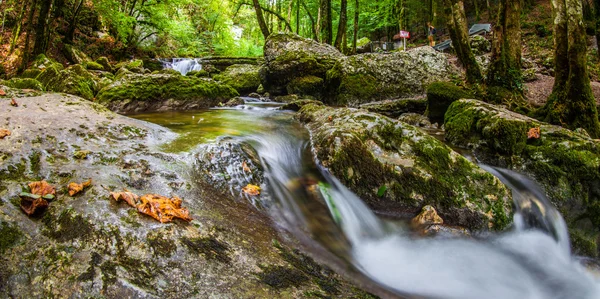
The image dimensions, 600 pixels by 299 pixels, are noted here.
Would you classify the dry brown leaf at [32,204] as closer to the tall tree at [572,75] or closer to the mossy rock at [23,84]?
the mossy rock at [23,84]

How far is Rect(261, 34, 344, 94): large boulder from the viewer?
1230cm

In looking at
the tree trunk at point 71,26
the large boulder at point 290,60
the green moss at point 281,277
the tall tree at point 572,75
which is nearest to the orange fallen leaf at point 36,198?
the green moss at point 281,277

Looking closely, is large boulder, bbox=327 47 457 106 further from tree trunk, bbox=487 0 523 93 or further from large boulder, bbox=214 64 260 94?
large boulder, bbox=214 64 260 94

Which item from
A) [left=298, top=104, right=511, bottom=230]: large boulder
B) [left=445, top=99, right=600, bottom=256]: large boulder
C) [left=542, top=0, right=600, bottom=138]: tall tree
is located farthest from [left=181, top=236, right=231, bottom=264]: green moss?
[left=542, top=0, right=600, bottom=138]: tall tree

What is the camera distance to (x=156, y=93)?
8219 millimetres

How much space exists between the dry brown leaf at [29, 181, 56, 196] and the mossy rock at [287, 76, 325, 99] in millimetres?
10364

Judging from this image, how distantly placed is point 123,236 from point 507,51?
10.6 m

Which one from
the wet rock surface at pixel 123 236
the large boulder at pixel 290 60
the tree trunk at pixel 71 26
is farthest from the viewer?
the tree trunk at pixel 71 26

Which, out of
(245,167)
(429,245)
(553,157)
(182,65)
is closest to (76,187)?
(245,167)

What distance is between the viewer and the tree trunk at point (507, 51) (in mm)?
8703

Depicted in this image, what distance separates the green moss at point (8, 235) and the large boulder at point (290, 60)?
11.2 meters

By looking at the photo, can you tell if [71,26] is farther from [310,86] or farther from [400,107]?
[400,107]

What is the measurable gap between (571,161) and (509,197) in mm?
1322

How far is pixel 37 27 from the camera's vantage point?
9.76m
